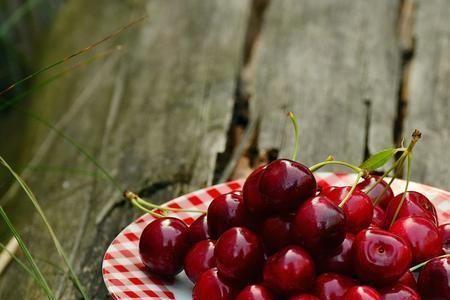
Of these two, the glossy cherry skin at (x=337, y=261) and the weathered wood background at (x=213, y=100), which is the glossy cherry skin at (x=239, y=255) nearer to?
the glossy cherry skin at (x=337, y=261)

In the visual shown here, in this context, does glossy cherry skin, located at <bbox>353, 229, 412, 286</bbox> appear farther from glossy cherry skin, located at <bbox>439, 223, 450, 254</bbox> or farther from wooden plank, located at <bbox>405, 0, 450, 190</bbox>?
wooden plank, located at <bbox>405, 0, 450, 190</bbox>

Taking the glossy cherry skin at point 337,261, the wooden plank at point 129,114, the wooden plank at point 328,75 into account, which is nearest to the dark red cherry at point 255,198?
the glossy cherry skin at point 337,261

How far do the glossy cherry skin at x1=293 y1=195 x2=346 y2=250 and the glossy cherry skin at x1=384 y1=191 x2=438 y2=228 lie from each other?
178mm

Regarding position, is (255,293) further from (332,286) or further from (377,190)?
(377,190)

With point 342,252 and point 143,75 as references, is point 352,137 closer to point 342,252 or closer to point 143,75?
point 143,75

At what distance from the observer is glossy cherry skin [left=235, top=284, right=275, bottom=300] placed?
1.17m

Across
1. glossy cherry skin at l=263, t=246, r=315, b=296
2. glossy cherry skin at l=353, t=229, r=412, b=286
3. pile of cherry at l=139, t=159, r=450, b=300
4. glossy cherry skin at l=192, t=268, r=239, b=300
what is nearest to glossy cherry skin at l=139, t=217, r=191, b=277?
pile of cherry at l=139, t=159, r=450, b=300

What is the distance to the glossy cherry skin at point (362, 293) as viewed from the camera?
113 centimetres

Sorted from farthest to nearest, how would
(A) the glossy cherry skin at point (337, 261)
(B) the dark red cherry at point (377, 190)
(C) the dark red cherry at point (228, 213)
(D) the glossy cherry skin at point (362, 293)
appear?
(B) the dark red cherry at point (377, 190), (C) the dark red cherry at point (228, 213), (A) the glossy cherry skin at point (337, 261), (D) the glossy cherry skin at point (362, 293)

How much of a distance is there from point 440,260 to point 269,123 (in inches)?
38.5

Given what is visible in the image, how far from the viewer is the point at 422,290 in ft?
4.04

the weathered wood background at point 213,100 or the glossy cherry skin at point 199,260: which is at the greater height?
the weathered wood background at point 213,100

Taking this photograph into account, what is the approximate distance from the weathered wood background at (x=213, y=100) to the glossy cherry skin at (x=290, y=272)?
0.46 meters

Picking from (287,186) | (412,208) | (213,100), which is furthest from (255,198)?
(213,100)
